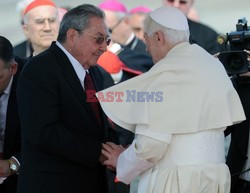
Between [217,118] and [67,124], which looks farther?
[67,124]

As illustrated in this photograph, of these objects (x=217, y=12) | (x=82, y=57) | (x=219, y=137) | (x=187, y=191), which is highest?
(x=82, y=57)

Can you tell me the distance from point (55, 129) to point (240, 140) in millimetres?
1210

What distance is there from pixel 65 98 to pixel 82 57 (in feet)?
1.02

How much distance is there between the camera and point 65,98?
15.8 feet

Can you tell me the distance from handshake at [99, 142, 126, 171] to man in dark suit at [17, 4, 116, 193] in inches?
1.1

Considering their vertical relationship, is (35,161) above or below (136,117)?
below

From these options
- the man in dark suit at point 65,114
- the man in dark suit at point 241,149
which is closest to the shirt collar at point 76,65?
the man in dark suit at point 65,114

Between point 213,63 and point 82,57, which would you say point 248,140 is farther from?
point 82,57

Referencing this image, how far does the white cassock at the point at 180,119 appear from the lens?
447 cm

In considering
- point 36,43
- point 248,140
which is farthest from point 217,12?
point 248,140

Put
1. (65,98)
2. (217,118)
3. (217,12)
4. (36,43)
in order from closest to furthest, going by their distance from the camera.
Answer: (217,118)
(65,98)
(36,43)
(217,12)

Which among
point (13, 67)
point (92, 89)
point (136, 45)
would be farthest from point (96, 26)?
point (136, 45)

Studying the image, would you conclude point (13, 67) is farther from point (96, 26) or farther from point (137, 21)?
point (137, 21)

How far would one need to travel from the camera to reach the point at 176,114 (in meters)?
4.48
